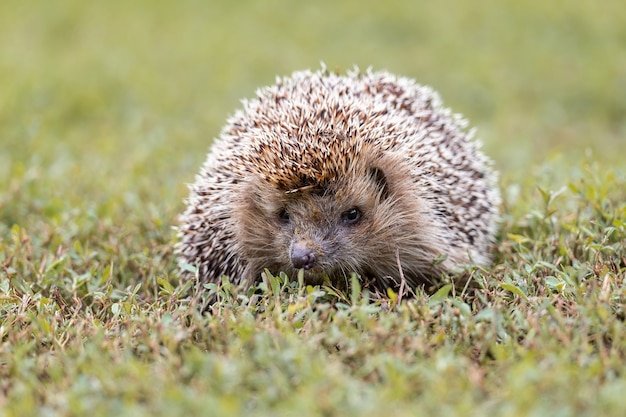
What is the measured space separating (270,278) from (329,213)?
1.58ft

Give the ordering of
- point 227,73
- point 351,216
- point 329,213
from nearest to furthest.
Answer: point 329,213, point 351,216, point 227,73

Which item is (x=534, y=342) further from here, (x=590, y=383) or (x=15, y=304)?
(x=15, y=304)

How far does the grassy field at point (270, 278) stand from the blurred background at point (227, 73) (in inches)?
1.7

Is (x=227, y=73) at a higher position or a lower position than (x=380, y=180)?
higher

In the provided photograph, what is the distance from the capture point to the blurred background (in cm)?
739

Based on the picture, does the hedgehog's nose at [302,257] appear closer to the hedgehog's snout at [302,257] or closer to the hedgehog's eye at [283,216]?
the hedgehog's snout at [302,257]

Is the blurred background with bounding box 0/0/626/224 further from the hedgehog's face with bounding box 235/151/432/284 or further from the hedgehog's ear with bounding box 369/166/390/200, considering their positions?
the hedgehog's ear with bounding box 369/166/390/200

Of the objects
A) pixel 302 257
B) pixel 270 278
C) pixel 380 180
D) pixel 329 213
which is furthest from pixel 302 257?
pixel 380 180

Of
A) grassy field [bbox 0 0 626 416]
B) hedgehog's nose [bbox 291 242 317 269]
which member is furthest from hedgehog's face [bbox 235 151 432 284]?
grassy field [bbox 0 0 626 416]

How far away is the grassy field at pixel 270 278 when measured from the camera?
10.1 feet

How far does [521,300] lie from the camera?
4023mm

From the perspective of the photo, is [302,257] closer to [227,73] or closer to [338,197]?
[338,197]

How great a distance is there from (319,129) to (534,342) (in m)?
1.66

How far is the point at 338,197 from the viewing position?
14.5 ft
